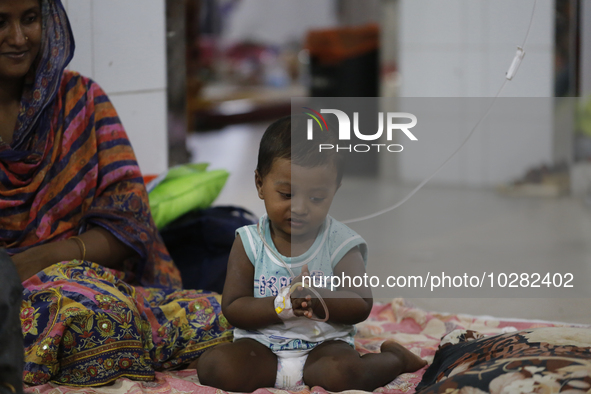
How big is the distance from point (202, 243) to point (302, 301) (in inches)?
38.9

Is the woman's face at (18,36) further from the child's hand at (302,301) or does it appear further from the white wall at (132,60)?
the child's hand at (302,301)

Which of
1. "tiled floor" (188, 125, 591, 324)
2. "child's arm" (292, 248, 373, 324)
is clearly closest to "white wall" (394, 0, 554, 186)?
"tiled floor" (188, 125, 591, 324)

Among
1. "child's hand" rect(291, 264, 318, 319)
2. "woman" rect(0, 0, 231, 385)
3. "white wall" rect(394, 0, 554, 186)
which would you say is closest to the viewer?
"child's hand" rect(291, 264, 318, 319)

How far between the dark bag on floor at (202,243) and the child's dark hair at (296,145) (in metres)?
0.75

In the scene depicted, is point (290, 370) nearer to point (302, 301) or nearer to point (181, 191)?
point (302, 301)

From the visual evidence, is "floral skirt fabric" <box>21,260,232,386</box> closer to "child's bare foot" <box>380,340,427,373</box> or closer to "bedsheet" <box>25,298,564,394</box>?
"bedsheet" <box>25,298,564,394</box>

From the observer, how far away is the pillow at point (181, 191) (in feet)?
7.37

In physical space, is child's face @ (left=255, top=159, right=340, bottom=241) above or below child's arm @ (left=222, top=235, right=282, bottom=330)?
above

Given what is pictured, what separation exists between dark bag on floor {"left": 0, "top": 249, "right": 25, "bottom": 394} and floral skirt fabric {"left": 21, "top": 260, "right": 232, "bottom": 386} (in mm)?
379

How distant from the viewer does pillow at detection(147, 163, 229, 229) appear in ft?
7.37

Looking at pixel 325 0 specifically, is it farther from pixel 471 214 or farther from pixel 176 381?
pixel 176 381

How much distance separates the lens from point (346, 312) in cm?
143

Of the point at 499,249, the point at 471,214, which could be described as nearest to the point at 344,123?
the point at 499,249

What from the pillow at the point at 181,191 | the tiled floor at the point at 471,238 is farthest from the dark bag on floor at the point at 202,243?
the tiled floor at the point at 471,238
